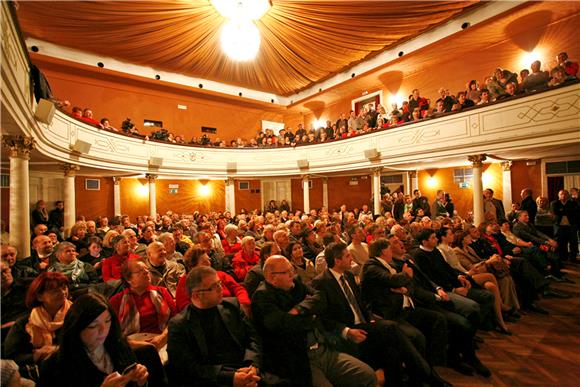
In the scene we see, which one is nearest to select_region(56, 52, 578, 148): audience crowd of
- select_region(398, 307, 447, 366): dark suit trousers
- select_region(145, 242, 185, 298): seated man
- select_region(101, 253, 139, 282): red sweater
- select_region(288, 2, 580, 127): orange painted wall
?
select_region(288, 2, 580, 127): orange painted wall

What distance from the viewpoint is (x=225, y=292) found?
251 centimetres

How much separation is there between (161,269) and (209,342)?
145 centimetres

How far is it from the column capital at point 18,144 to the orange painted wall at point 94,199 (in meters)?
7.02

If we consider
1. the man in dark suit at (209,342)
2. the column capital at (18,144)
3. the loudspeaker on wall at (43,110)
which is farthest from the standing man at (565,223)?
the column capital at (18,144)

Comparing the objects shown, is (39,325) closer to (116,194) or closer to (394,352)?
(394,352)

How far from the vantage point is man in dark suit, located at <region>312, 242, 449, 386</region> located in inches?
87.3

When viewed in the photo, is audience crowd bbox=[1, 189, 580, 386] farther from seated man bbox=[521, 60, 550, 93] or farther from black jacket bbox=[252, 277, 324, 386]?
seated man bbox=[521, 60, 550, 93]

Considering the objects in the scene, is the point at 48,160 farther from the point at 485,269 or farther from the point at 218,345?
the point at 485,269

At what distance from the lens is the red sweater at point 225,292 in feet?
7.57

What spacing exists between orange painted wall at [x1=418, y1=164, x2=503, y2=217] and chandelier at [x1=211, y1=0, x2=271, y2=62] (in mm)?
7310

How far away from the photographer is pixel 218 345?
6.00ft

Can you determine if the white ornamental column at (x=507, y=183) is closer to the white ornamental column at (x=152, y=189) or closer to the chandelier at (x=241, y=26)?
the chandelier at (x=241, y=26)

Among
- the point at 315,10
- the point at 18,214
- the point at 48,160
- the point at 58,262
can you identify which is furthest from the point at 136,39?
the point at 58,262

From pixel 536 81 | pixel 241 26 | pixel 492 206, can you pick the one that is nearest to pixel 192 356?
pixel 492 206
